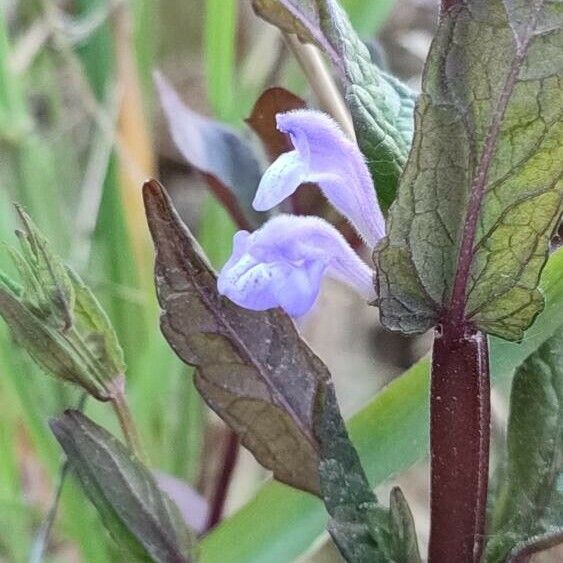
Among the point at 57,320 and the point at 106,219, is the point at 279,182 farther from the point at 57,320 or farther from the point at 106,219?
the point at 106,219

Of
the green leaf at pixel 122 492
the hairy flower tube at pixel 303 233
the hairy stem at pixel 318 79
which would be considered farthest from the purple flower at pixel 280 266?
the hairy stem at pixel 318 79

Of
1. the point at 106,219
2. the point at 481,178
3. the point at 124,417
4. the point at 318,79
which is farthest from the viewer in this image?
the point at 106,219

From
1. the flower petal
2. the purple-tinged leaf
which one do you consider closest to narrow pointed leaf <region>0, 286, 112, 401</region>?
the flower petal

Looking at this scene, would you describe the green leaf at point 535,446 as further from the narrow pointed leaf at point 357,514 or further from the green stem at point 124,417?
the green stem at point 124,417

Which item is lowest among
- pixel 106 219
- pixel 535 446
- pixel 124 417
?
pixel 535 446

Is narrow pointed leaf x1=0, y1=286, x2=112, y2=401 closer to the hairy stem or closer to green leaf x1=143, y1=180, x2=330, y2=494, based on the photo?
green leaf x1=143, y1=180, x2=330, y2=494

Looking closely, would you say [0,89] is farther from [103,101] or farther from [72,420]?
[72,420]

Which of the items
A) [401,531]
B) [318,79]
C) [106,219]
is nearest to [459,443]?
[401,531]
